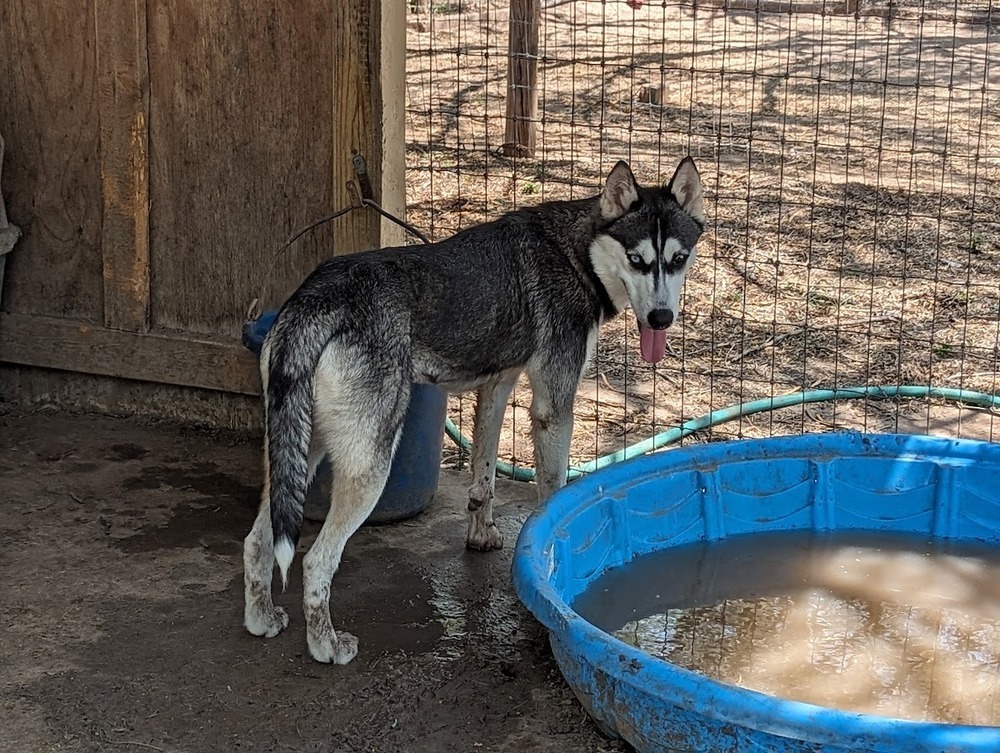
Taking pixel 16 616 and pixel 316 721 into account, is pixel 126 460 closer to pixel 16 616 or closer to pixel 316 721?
pixel 16 616

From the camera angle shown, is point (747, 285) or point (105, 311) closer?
point (105, 311)

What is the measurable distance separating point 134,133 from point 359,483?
3.00 metres

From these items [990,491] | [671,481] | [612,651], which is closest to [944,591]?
[990,491]

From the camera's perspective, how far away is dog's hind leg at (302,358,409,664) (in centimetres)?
442

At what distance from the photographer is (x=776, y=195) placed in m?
9.70

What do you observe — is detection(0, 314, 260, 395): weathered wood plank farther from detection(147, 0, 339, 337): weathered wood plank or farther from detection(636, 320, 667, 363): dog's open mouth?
detection(636, 320, 667, 363): dog's open mouth

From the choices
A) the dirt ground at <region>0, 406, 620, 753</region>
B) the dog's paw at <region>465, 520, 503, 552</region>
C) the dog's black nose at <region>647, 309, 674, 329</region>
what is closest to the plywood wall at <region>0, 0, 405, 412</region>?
the dirt ground at <region>0, 406, 620, 753</region>

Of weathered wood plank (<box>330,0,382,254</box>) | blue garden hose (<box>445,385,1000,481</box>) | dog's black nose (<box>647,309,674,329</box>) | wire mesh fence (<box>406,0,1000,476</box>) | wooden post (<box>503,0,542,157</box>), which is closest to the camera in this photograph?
dog's black nose (<box>647,309,674,329</box>)

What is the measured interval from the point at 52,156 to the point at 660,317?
3675mm

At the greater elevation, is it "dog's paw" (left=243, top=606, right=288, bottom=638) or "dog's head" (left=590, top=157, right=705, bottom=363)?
Result: "dog's head" (left=590, top=157, right=705, bottom=363)

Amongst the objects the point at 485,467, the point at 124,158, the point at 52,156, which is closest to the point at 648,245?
the point at 485,467

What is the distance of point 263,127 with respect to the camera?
6297 millimetres

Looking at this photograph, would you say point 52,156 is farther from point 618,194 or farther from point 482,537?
point 618,194

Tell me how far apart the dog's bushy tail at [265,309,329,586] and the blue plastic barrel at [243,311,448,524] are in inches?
44.3
